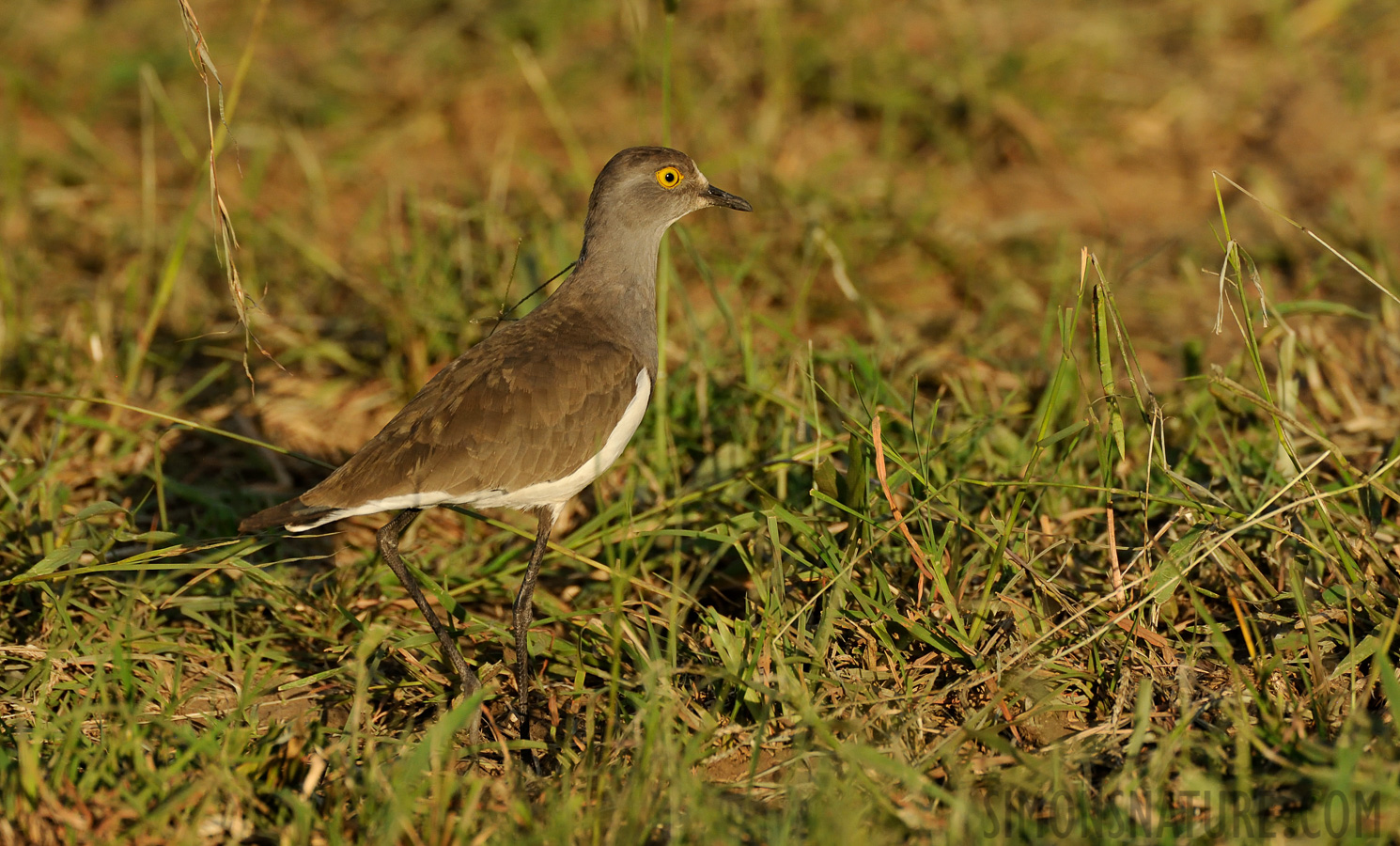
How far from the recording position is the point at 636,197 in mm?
4520

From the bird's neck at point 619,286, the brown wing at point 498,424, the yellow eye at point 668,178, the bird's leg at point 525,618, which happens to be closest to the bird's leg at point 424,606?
the bird's leg at point 525,618

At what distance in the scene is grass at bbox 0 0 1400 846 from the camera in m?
3.09

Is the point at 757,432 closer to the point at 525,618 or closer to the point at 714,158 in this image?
the point at 525,618

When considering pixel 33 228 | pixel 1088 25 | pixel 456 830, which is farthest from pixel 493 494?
pixel 1088 25

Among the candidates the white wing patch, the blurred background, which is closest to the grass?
the blurred background

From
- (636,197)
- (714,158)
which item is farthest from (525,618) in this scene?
(714,158)

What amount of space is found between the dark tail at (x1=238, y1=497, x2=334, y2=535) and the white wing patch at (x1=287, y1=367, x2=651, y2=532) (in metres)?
0.03

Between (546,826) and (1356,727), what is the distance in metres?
2.03

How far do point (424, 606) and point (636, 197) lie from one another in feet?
5.58

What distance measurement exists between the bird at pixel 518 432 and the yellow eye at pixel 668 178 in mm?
383

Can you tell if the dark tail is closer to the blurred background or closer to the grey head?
the grey head

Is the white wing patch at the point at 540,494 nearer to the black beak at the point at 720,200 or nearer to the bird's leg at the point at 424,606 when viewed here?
the bird's leg at the point at 424,606

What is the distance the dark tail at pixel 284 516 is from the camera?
3553mm

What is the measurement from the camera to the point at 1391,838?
9.06ft
